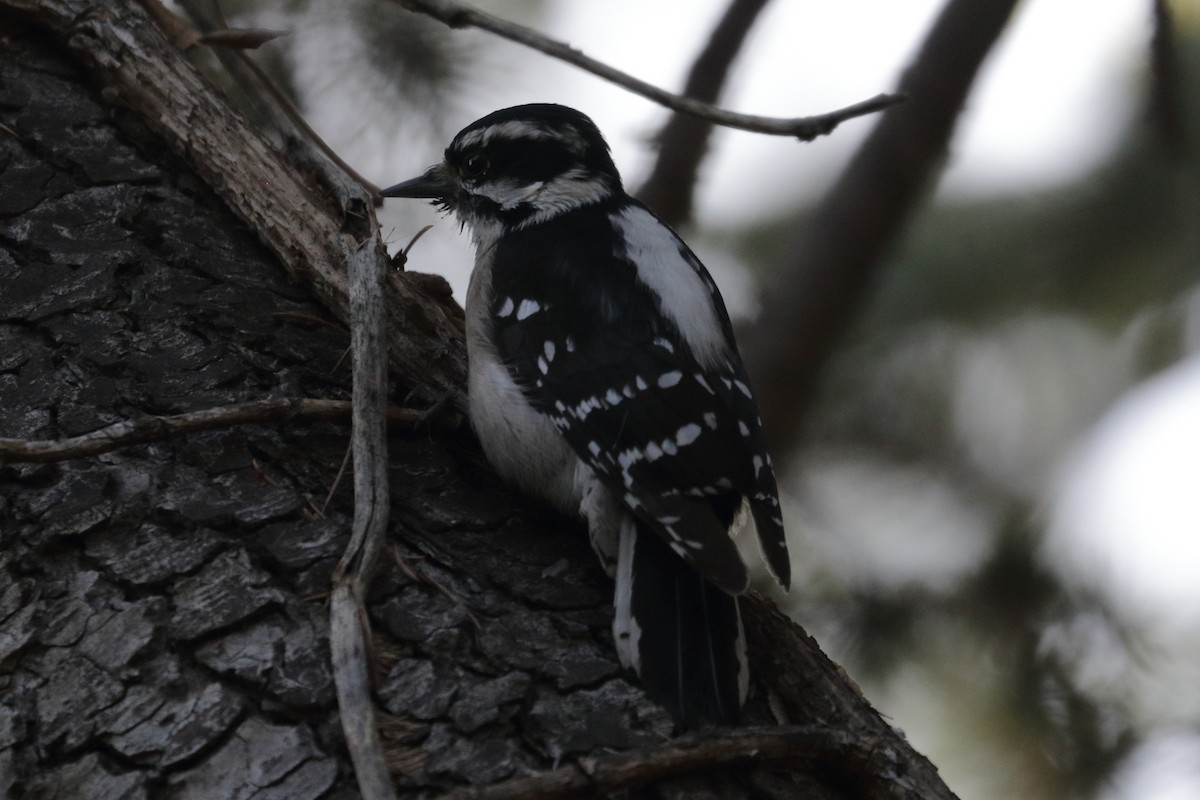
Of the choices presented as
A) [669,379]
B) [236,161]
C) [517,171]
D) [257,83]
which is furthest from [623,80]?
[257,83]

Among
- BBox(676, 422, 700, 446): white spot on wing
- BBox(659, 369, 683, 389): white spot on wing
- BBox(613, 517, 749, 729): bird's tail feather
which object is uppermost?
BBox(659, 369, 683, 389): white spot on wing

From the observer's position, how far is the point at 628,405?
2.35 meters

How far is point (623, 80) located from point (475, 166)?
3.51 ft

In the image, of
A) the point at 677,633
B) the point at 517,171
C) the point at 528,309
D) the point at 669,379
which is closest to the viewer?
the point at 677,633

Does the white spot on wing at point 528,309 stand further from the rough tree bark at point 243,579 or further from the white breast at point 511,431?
the rough tree bark at point 243,579

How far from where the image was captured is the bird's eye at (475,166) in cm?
321

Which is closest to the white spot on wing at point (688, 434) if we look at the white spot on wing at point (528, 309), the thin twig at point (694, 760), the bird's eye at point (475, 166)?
the white spot on wing at point (528, 309)

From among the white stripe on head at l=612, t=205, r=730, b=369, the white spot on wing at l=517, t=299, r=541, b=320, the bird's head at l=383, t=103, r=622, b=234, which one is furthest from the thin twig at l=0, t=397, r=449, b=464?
the bird's head at l=383, t=103, r=622, b=234

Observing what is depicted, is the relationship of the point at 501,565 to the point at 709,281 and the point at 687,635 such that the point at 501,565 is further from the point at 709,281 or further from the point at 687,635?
the point at 709,281

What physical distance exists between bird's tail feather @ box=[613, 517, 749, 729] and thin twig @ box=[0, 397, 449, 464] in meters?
0.56

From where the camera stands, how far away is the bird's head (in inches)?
125

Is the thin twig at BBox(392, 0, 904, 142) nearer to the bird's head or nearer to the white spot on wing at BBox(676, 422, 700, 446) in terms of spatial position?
the white spot on wing at BBox(676, 422, 700, 446)

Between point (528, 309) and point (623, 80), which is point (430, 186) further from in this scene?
point (623, 80)

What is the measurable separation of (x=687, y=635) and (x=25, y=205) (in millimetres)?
1487
